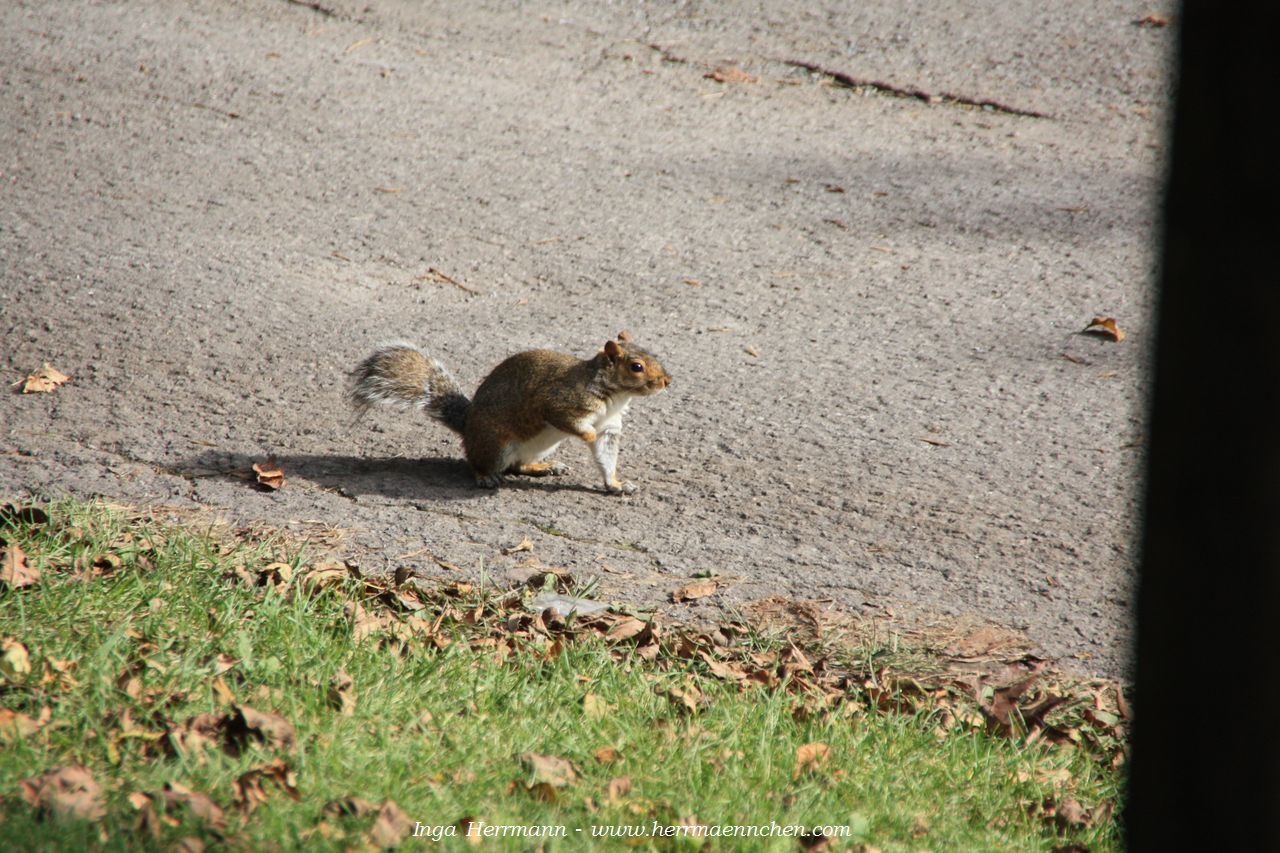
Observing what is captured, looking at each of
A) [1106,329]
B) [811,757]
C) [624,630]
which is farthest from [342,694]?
[1106,329]

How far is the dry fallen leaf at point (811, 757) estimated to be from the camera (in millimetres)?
2686

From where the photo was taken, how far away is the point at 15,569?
2967 millimetres

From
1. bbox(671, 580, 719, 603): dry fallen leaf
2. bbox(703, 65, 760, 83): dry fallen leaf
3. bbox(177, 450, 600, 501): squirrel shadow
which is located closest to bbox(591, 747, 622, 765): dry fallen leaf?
bbox(671, 580, 719, 603): dry fallen leaf

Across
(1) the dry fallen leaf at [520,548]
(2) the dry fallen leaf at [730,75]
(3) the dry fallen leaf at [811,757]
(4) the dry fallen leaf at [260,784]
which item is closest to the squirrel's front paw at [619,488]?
(1) the dry fallen leaf at [520,548]

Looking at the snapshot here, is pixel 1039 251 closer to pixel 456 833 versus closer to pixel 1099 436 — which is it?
pixel 1099 436

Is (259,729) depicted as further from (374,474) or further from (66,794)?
(374,474)

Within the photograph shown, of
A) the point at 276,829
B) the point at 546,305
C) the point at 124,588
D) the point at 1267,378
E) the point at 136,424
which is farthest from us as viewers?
the point at 546,305

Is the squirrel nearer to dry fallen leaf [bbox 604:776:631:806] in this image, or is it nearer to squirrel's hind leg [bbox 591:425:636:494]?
squirrel's hind leg [bbox 591:425:636:494]

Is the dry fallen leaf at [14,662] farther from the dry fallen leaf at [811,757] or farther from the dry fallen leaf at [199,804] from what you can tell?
the dry fallen leaf at [811,757]

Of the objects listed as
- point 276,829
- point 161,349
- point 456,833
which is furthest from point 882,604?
point 161,349

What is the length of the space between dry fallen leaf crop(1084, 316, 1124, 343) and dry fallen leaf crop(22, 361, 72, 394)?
4.38 m

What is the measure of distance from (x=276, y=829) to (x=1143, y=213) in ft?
20.2

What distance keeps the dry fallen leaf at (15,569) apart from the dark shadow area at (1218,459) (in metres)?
A: 2.56

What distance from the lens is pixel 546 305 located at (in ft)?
19.0
